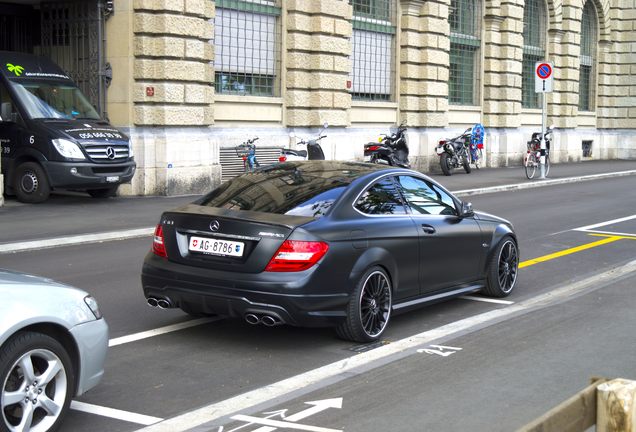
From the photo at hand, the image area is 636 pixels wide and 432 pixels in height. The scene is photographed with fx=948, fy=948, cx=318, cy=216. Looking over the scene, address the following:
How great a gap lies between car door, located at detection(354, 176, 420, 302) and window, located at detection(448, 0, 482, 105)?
25.0m

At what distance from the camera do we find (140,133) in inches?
789

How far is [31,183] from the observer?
688 inches

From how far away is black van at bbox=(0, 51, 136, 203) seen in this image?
17203 millimetres

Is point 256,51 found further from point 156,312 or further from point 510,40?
point 156,312

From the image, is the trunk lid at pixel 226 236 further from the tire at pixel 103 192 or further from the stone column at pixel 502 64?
the stone column at pixel 502 64

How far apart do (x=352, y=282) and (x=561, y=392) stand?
1.84 m

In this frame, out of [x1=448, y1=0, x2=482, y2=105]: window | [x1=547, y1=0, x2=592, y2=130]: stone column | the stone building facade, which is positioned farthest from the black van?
[x1=547, y1=0, x2=592, y2=130]: stone column

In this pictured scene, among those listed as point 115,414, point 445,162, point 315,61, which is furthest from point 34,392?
point 445,162

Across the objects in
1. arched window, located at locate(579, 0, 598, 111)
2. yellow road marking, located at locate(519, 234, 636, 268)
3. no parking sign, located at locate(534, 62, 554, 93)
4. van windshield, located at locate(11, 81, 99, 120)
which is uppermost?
arched window, located at locate(579, 0, 598, 111)

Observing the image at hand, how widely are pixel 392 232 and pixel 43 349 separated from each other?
361 cm

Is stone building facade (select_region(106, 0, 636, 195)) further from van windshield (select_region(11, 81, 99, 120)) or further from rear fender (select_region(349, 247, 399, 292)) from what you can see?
rear fender (select_region(349, 247, 399, 292))

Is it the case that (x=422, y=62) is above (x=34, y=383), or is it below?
above

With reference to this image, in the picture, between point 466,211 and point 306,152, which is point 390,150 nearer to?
point 306,152

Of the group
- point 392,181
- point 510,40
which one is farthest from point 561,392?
point 510,40
